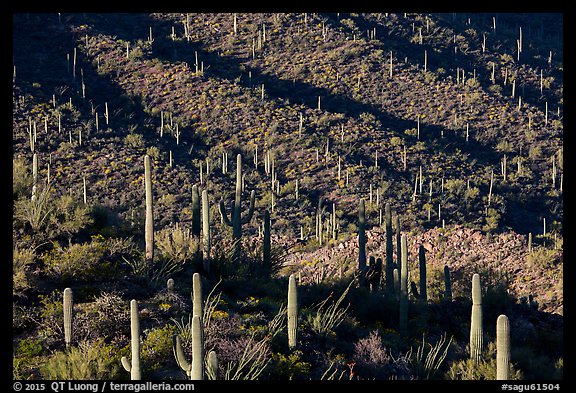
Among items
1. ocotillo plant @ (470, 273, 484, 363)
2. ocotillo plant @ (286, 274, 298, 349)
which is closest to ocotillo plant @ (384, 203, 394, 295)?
ocotillo plant @ (470, 273, 484, 363)

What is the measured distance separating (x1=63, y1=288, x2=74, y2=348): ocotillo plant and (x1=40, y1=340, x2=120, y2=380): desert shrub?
36cm

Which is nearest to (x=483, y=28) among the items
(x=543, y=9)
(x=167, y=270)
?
(x=543, y=9)

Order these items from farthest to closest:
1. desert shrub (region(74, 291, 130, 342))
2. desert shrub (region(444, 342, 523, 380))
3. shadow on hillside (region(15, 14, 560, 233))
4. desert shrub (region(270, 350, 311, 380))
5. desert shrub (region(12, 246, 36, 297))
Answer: shadow on hillside (region(15, 14, 560, 233)) → desert shrub (region(12, 246, 36, 297)) → desert shrub (region(444, 342, 523, 380)) → desert shrub (region(74, 291, 130, 342)) → desert shrub (region(270, 350, 311, 380))

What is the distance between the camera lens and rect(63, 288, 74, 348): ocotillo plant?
34.1 ft

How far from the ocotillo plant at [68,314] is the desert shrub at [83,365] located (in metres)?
0.36

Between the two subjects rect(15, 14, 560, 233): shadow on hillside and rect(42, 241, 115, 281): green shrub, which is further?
rect(15, 14, 560, 233): shadow on hillside

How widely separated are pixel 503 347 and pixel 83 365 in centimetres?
631

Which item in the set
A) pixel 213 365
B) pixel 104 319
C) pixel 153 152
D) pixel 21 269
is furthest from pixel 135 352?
pixel 153 152

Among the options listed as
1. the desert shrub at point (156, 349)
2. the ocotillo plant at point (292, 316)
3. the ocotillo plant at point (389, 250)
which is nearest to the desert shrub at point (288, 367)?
the ocotillo plant at point (292, 316)

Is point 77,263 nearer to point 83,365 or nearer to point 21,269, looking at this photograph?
point 21,269

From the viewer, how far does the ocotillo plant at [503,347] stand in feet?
33.4

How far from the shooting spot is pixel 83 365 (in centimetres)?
963

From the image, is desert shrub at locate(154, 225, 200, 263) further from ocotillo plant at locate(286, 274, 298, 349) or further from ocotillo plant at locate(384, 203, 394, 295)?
ocotillo plant at locate(384, 203, 394, 295)
